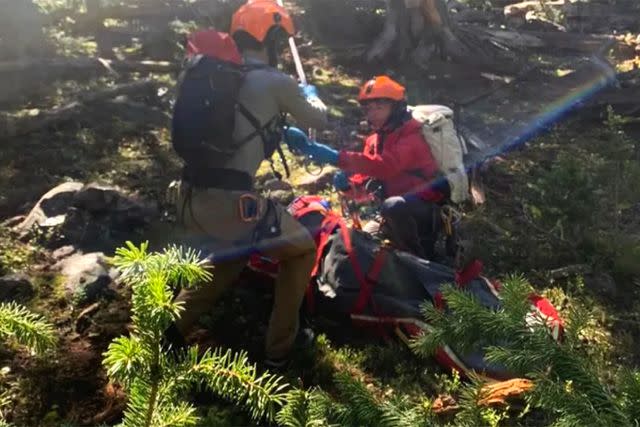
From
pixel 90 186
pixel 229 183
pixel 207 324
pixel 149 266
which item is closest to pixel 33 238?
pixel 90 186

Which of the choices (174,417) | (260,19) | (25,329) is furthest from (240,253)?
(174,417)

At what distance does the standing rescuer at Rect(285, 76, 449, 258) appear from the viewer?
6.01m

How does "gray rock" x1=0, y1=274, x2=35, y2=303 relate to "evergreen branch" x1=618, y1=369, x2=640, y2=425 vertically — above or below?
below

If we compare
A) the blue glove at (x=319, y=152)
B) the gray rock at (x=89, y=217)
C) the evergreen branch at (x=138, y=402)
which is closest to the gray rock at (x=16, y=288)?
the gray rock at (x=89, y=217)

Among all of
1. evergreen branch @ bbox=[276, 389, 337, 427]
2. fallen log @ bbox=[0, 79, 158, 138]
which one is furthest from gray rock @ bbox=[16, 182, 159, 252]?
evergreen branch @ bbox=[276, 389, 337, 427]

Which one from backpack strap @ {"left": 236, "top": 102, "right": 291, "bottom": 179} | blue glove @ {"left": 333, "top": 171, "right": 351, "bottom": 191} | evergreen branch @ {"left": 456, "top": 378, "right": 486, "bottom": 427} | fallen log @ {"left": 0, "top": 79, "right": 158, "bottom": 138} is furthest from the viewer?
fallen log @ {"left": 0, "top": 79, "right": 158, "bottom": 138}

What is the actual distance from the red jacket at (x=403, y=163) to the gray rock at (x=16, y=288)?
10.3ft

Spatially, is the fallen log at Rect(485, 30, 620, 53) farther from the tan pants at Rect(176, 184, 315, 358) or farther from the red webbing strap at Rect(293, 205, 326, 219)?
the tan pants at Rect(176, 184, 315, 358)

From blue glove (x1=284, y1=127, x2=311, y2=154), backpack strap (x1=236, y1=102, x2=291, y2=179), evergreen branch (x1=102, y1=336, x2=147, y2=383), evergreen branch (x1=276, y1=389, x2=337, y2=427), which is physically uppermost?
evergreen branch (x1=102, y1=336, x2=147, y2=383)

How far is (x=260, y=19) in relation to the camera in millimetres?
4766

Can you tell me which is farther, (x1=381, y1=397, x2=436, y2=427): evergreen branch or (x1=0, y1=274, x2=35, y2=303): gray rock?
(x1=0, y1=274, x2=35, y2=303): gray rock

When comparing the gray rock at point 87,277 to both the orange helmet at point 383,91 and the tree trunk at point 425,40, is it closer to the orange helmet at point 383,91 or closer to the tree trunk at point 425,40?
the orange helmet at point 383,91

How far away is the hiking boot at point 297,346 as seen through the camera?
16.7 ft

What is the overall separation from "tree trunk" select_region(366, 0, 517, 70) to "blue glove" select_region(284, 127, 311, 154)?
9207 mm
